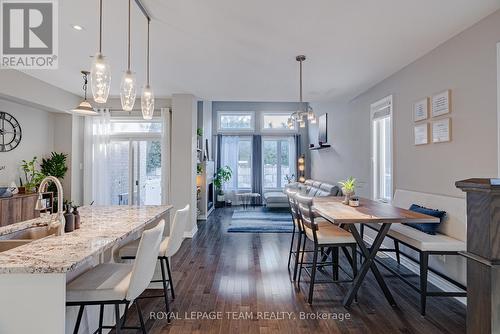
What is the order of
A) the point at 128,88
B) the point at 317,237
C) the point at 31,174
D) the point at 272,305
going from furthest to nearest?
the point at 31,174 < the point at 317,237 < the point at 272,305 < the point at 128,88

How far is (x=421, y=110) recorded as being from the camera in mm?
3416

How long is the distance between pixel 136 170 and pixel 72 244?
4635mm

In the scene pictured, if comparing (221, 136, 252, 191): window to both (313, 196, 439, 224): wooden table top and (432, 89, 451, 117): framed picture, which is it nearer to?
(313, 196, 439, 224): wooden table top

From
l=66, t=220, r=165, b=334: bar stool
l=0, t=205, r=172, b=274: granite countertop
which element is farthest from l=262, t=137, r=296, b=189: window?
l=66, t=220, r=165, b=334: bar stool

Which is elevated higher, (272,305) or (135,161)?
(135,161)

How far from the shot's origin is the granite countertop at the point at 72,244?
1.24 metres

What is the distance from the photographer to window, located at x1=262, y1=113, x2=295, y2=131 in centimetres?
926

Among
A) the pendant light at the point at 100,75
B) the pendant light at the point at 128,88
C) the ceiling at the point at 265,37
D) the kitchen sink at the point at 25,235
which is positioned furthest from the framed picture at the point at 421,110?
the kitchen sink at the point at 25,235

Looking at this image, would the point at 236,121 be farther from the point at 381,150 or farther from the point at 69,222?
the point at 69,222

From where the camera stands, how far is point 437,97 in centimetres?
314

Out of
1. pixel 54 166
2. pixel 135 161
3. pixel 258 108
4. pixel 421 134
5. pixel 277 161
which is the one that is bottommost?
pixel 54 166

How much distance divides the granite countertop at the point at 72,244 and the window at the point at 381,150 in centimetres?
366

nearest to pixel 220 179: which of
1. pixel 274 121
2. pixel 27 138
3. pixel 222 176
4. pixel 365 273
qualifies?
pixel 222 176

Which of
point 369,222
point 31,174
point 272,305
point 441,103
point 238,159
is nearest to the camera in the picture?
point 369,222
